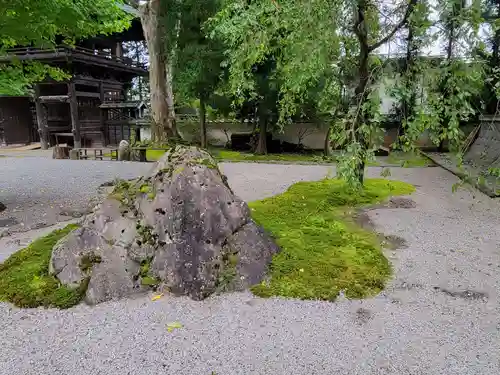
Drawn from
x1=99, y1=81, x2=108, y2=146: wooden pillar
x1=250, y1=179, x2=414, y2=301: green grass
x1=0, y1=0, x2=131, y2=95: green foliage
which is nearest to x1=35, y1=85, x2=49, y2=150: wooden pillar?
x1=99, y1=81, x2=108, y2=146: wooden pillar

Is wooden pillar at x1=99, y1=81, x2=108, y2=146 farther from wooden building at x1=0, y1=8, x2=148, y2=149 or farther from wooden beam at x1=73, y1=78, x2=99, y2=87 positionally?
wooden beam at x1=73, y1=78, x2=99, y2=87

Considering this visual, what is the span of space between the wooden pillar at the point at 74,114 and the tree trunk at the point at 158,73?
3834 mm

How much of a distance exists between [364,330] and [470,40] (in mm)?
3071

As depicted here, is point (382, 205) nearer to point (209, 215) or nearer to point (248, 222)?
point (248, 222)

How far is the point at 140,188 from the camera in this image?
421 centimetres

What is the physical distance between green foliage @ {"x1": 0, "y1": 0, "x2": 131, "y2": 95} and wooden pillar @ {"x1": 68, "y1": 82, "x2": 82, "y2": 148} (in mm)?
10319

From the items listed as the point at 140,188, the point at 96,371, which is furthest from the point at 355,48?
the point at 96,371

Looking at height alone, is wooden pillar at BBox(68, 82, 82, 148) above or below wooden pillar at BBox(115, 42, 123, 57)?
below

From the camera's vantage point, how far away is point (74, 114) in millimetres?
17234

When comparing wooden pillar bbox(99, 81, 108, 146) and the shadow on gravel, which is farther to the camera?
wooden pillar bbox(99, 81, 108, 146)

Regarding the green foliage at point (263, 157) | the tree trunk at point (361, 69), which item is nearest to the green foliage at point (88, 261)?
the tree trunk at point (361, 69)

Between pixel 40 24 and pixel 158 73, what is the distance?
987cm

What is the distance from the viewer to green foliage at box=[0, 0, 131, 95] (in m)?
5.69

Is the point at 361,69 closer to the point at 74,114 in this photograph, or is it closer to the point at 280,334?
the point at 280,334
